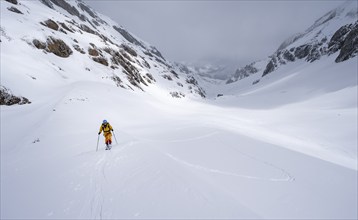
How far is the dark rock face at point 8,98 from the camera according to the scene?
72.1 feet

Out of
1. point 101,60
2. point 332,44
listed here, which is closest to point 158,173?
point 101,60

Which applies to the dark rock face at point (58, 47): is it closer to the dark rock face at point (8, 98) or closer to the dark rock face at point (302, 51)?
the dark rock face at point (8, 98)

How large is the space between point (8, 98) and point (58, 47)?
23.7 m

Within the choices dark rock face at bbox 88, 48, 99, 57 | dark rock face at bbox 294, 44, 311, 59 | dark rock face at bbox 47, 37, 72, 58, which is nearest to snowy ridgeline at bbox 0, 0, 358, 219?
dark rock face at bbox 47, 37, 72, 58

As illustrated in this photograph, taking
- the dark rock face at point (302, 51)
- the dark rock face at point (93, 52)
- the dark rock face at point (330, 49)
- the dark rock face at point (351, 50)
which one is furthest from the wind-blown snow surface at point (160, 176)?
the dark rock face at point (302, 51)

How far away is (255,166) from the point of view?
10.0 meters

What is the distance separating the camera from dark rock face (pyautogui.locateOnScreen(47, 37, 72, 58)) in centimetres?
4106

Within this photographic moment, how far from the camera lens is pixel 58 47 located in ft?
141

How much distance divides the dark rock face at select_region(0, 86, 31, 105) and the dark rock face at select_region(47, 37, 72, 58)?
66.6 feet

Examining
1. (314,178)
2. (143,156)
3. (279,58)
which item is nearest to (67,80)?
(143,156)

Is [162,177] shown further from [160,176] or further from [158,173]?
[158,173]

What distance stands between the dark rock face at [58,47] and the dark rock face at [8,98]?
66.6ft

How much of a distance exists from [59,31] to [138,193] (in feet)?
180

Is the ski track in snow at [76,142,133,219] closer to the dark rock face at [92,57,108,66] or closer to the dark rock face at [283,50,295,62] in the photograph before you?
the dark rock face at [92,57,108,66]
